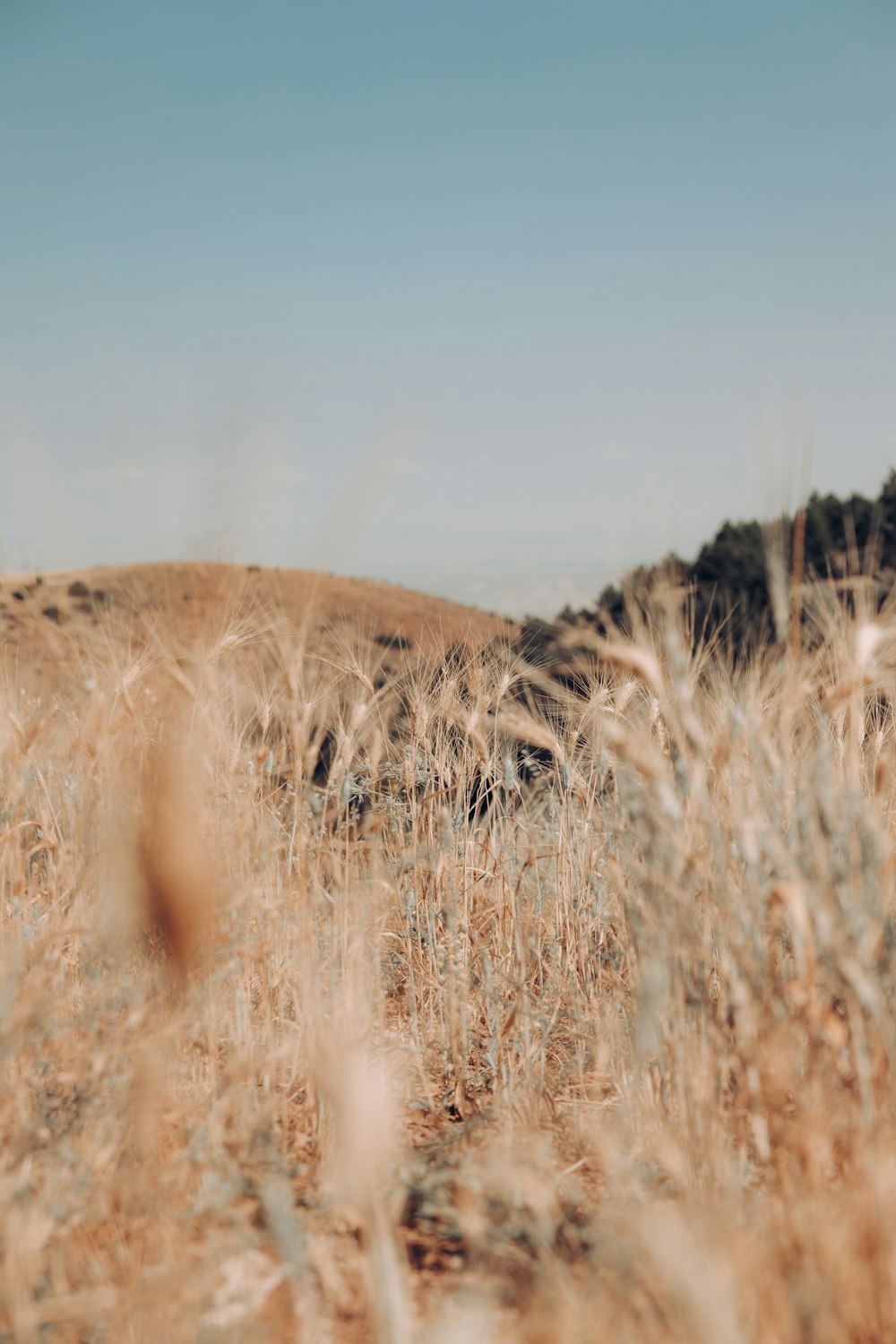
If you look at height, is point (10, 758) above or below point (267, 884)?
above

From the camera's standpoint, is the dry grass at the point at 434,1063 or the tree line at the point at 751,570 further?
the tree line at the point at 751,570

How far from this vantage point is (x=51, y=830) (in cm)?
274

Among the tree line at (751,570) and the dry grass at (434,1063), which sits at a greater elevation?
the tree line at (751,570)

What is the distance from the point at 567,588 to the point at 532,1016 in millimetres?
133250

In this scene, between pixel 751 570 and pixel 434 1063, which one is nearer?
pixel 434 1063

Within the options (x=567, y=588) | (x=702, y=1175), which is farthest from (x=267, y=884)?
(x=567, y=588)

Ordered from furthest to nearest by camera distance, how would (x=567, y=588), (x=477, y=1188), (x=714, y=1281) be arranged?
(x=567, y=588) → (x=477, y=1188) → (x=714, y=1281)

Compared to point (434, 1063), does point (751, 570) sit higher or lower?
higher

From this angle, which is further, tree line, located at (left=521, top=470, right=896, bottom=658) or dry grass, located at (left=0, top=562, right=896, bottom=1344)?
tree line, located at (left=521, top=470, right=896, bottom=658)

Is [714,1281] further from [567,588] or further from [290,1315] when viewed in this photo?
[567,588]

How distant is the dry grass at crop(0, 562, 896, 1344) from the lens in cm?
125

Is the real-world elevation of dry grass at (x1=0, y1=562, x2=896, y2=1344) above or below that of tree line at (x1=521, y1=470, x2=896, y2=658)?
below

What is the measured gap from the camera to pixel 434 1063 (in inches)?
95.5

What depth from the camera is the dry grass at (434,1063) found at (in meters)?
1.25
